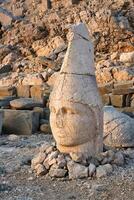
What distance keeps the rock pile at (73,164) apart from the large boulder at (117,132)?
1.77 metres

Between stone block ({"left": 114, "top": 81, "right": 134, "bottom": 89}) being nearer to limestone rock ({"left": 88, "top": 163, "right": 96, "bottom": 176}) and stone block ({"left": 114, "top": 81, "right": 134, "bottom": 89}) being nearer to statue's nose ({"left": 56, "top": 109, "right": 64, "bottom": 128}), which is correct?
Result: statue's nose ({"left": 56, "top": 109, "right": 64, "bottom": 128})

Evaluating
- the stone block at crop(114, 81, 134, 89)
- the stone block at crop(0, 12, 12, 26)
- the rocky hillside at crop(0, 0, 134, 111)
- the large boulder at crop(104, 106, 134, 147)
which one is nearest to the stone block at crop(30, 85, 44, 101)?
the rocky hillside at crop(0, 0, 134, 111)

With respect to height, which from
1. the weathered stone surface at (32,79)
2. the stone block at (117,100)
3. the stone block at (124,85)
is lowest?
the stone block at (117,100)

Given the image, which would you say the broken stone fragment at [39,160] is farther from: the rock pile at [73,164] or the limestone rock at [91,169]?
the limestone rock at [91,169]

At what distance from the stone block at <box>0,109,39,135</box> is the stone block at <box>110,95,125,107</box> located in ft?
14.6

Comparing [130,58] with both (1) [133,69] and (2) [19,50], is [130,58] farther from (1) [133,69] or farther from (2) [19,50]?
(2) [19,50]

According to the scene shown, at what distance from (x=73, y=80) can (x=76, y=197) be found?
7.18 ft

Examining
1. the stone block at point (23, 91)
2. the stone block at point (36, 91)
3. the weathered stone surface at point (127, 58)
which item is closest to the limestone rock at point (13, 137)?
the stone block at point (36, 91)

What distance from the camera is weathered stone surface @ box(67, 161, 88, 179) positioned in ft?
22.5

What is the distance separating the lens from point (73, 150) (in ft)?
24.7

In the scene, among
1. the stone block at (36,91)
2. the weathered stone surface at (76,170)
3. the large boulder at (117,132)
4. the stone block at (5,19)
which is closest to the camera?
the weathered stone surface at (76,170)

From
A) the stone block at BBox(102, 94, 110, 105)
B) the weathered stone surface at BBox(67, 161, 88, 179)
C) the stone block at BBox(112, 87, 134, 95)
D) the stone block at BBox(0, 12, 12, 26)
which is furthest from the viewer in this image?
the stone block at BBox(0, 12, 12, 26)

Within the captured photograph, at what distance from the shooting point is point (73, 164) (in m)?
6.98

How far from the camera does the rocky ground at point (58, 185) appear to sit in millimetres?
6090
